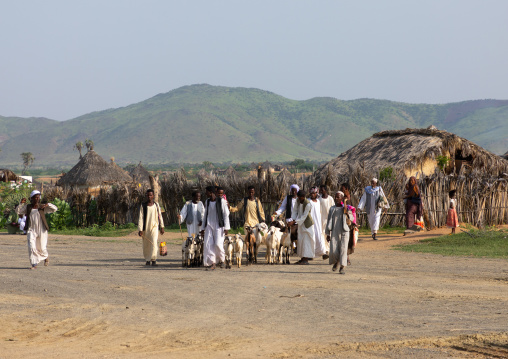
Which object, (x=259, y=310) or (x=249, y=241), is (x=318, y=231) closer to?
(x=249, y=241)

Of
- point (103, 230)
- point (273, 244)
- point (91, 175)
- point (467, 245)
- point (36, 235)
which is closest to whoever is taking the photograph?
point (36, 235)

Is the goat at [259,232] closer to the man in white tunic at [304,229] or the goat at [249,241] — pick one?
the goat at [249,241]

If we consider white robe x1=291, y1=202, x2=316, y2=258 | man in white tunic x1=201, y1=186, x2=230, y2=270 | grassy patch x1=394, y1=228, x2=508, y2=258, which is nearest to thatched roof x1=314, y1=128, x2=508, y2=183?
grassy patch x1=394, y1=228, x2=508, y2=258

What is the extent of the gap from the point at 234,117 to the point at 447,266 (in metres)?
186

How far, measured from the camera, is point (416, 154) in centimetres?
2483

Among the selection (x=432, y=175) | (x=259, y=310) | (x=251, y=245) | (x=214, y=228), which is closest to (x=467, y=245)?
(x=432, y=175)

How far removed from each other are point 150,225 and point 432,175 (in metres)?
10.8

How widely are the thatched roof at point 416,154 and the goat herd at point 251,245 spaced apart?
9.02 meters

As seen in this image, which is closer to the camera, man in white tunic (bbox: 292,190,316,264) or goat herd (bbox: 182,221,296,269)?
goat herd (bbox: 182,221,296,269)

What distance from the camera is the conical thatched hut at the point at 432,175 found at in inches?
846

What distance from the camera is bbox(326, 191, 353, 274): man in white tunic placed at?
12.7 meters

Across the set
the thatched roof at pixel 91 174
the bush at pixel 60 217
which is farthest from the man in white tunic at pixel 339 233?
the thatched roof at pixel 91 174

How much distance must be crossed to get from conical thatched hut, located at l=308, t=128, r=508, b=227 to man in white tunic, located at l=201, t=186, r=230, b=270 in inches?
362

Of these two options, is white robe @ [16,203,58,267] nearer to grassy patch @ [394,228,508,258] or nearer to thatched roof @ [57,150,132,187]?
grassy patch @ [394,228,508,258]
